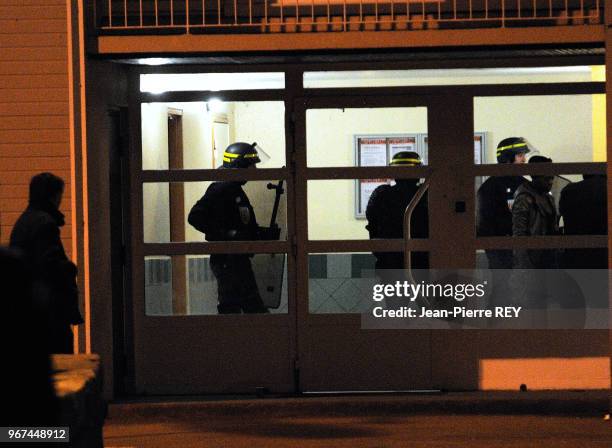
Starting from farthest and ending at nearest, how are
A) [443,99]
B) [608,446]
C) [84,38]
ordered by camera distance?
[443,99] → [84,38] → [608,446]

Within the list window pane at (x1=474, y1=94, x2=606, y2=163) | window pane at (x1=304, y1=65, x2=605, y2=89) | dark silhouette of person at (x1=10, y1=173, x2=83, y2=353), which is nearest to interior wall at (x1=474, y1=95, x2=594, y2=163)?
window pane at (x1=474, y1=94, x2=606, y2=163)

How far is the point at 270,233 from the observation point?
1119 centimetres

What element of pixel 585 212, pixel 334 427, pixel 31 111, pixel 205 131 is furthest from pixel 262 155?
pixel 585 212

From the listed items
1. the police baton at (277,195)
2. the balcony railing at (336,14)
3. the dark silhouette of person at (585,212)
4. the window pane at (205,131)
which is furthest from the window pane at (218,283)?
the dark silhouette of person at (585,212)

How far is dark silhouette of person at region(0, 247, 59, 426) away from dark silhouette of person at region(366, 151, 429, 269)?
7.69 meters

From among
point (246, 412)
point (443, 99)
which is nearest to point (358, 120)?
point (443, 99)

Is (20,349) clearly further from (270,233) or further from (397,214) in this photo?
(397,214)

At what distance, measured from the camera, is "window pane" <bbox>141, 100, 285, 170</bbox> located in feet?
36.6

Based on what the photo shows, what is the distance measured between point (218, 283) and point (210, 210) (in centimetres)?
58

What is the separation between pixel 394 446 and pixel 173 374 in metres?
2.55

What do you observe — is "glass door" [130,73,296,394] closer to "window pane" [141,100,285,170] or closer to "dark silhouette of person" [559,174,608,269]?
"window pane" [141,100,285,170]

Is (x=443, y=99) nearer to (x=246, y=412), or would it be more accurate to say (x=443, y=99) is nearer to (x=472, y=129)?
(x=472, y=129)

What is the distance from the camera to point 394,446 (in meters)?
9.15

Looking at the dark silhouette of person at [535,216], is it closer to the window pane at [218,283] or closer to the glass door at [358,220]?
the glass door at [358,220]
